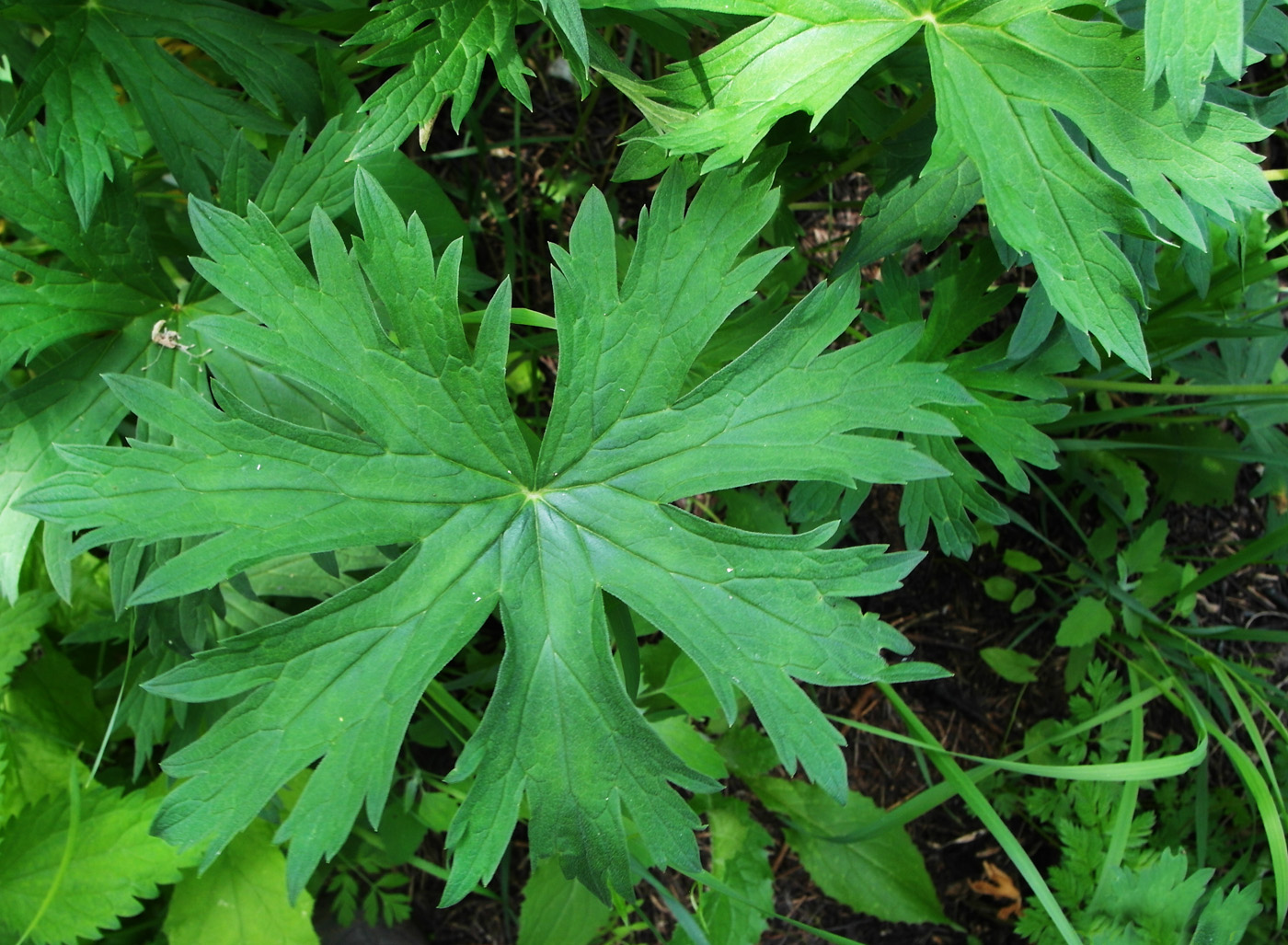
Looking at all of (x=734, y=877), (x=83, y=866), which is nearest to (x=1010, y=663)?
(x=734, y=877)

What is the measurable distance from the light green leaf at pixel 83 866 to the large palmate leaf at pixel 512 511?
0.78m

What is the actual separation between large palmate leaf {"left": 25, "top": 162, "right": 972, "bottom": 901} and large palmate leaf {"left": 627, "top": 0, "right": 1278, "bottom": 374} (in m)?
0.16

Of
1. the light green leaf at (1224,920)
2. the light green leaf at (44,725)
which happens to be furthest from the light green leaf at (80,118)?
the light green leaf at (1224,920)

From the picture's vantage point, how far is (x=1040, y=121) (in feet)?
4.60

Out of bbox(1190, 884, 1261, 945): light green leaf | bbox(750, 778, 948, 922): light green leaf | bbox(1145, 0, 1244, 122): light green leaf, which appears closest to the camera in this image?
bbox(1145, 0, 1244, 122): light green leaf

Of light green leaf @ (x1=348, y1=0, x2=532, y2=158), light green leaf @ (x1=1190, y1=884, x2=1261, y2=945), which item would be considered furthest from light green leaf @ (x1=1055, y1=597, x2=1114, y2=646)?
light green leaf @ (x1=348, y1=0, x2=532, y2=158)

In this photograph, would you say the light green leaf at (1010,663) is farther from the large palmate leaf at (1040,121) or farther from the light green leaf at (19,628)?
the light green leaf at (19,628)

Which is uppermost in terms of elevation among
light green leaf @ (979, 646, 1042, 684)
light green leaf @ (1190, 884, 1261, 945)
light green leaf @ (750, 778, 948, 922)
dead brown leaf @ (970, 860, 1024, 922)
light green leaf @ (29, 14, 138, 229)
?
light green leaf @ (29, 14, 138, 229)

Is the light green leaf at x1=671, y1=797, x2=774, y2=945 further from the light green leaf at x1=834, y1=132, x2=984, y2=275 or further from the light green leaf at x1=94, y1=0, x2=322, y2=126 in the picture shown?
the light green leaf at x1=94, y1=0, x2=322, y2=126

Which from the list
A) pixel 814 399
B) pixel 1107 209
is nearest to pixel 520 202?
pixel 814 399

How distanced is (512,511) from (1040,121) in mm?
1029

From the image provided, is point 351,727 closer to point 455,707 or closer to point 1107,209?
point 455,707

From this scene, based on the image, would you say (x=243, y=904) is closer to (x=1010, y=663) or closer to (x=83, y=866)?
(x=83, y=866)

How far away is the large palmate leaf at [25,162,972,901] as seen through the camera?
1348 millimetres
